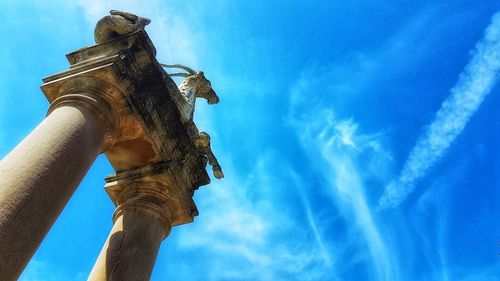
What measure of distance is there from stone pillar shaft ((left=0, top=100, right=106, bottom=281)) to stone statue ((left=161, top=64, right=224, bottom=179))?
11.1 ft

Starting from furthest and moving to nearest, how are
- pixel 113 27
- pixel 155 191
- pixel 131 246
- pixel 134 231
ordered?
pixel 155 191 → pixel 113 27 → pixel 134 231 → pixel 131 246

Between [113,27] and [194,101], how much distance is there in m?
4.15

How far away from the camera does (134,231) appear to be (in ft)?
37.9

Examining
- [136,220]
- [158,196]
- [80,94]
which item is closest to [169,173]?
[158,196]

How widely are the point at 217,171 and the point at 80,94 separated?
4.76 m

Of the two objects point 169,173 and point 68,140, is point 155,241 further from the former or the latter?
point 68,140

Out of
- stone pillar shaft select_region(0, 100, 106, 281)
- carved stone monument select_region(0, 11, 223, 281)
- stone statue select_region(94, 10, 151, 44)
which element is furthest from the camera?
stone statue select_region(94, 10, 151, 44)

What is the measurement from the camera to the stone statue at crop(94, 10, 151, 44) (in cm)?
1206

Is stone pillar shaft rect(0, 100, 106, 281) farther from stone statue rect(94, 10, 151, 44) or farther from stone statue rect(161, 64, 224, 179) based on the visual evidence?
stone statue rect(161, 64, 224, 179)

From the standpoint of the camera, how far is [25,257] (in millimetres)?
7633

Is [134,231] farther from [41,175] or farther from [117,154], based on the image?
[41,175]

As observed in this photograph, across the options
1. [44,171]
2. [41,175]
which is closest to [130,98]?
[44,171]

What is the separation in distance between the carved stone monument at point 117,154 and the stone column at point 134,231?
3cm

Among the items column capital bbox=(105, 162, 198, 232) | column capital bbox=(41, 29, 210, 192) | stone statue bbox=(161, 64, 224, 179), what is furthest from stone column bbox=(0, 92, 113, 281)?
stone statue bbox=(161, 64, 224, 179)
